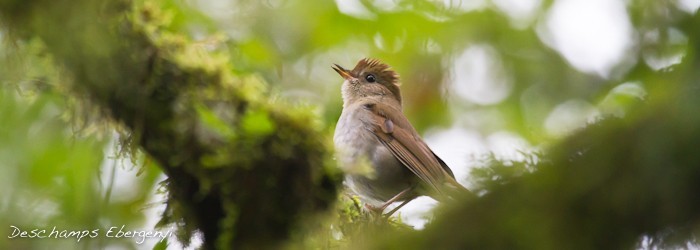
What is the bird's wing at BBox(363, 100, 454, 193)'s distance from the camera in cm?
462

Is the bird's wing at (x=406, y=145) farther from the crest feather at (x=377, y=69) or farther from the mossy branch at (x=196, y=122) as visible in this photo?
the mossy branch at (x=196, y=122)

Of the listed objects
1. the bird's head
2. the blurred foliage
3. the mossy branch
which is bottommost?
the mossy branch

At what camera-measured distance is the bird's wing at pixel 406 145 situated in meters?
4.62

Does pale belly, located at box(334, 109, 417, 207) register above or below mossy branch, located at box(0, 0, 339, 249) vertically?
above

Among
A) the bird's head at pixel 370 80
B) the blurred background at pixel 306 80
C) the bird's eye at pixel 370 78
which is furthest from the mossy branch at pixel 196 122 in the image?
the bird's eye at pixel 370 78

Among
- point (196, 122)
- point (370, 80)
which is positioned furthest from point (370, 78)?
point (196, 122)

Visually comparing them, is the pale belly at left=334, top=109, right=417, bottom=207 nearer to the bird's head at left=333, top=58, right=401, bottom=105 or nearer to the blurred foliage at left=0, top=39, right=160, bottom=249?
the bird's head at left=333, top=58, right=401, bottom=105

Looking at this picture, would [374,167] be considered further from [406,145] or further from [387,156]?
[406,145]

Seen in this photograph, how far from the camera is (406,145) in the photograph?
4922 millimetres

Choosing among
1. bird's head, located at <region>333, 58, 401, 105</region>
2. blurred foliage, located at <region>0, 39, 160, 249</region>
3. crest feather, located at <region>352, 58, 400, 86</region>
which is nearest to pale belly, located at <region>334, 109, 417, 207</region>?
bird's head, located at <region>333, 58, 401, 105</region>

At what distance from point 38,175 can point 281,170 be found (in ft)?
7.47

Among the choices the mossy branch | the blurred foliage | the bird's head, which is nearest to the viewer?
the mossy branch

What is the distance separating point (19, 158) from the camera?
3820 mm

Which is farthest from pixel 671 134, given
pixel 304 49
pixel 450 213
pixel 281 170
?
pixel 304 49
